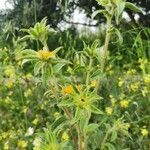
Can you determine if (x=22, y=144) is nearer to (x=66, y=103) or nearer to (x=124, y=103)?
(x=124, y=103)

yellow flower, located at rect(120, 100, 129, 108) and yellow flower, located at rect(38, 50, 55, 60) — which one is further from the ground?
yellow flower, located at rect(38, 50, 55, 60)

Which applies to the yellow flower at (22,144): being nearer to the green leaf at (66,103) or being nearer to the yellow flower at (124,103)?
the yellow flower at (124,103)

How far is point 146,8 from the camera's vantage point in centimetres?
659

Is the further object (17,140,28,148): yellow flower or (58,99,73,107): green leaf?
(17,140,28,148): yellow flower

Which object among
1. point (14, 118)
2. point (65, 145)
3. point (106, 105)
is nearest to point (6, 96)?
point (14, 118)

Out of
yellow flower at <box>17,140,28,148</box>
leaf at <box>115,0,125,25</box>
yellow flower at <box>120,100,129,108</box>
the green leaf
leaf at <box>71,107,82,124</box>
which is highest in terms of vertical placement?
leaf at <box>115,0,125,25</box>

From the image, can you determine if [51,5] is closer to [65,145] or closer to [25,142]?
[25,142]

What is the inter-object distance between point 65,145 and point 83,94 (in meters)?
0.37

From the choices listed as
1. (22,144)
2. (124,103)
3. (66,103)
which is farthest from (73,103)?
(124,103)

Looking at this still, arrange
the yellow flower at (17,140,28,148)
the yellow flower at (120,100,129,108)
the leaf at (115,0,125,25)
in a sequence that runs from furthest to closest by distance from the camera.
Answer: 1. the yellow flower at (120,100,129,108)
2. the yellow flower at (17,140,28,148)
3. the leaf at (115,0,125,25)

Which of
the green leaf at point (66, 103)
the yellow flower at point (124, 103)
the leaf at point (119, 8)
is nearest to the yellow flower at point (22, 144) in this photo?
the yellow flower at point (124, 103)

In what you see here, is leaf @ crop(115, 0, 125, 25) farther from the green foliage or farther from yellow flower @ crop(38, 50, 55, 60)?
yellow flower @ crop(38, 50, 55, 60)

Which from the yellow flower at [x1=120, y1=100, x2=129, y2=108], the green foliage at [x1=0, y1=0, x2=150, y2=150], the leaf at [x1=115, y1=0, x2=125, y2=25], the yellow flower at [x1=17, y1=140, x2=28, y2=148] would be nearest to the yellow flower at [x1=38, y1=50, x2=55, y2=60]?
the green foliage at [x1=0, y1=0, x2=150, y2=150]

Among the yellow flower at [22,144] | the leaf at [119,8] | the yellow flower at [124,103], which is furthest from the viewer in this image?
the yellow flower at [124,103]
